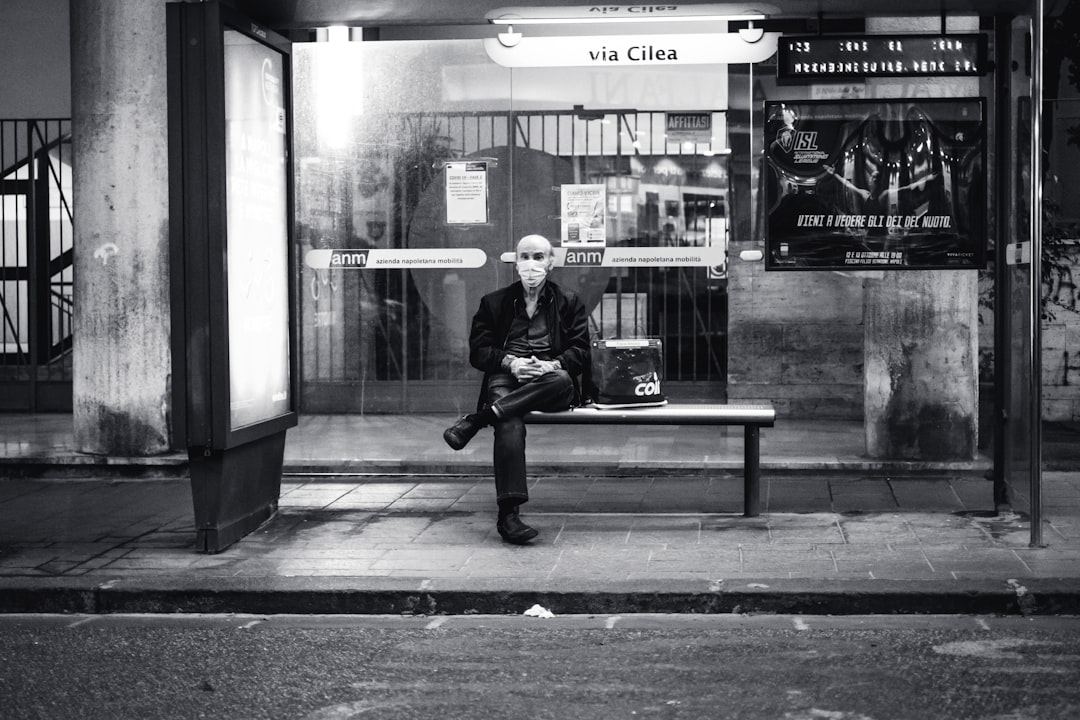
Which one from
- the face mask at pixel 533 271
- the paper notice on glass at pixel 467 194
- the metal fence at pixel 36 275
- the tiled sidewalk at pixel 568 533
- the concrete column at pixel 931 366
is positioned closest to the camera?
the tiled sidewalk at pixel 568 533

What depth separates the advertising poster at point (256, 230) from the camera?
7145 millimetres

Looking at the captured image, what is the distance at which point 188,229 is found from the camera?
6.80m

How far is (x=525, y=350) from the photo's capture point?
7.74 metres

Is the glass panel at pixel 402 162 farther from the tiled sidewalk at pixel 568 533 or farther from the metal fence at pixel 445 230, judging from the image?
the tiled sidewalk at pixel 568 533

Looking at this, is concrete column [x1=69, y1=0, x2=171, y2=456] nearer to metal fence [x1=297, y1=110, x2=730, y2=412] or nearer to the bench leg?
metal fence [x1=297, y1=110, x2=730, y2=412]

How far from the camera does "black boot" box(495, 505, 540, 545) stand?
7086 mm

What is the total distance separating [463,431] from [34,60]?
32.1 ft

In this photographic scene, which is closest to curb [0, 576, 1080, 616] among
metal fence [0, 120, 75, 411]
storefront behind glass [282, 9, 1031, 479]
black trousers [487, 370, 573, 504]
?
black trousers [487, 370, 573, 504]

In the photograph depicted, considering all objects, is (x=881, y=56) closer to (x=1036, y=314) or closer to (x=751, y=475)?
(x=1036, y=314)

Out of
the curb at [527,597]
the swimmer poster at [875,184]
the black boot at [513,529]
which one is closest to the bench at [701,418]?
the black boot at [513,529]

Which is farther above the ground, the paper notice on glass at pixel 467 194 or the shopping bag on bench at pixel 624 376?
the paper notice on glass at pixel 467 194

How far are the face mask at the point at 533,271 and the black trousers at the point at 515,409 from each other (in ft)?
1.67

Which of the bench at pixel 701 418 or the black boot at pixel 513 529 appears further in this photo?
the bench at pixel 701 418

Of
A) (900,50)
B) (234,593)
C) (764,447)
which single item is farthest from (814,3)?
(234,593)
